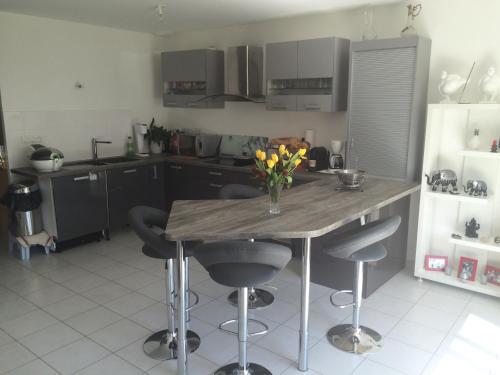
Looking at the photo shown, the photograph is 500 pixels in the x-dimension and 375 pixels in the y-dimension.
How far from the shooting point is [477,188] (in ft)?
11.4

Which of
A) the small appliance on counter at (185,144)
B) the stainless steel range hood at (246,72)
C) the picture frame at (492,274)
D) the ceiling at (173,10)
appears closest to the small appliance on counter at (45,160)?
the ceiling at (173,10)

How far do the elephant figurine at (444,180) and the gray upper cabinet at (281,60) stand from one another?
1625 millimetres

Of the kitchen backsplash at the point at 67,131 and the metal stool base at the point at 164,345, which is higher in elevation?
the kitchen backsplash at the point at 67,131

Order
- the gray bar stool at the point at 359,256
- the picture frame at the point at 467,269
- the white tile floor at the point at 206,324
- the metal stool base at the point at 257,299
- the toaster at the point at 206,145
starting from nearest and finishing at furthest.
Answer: the gray bar stool at the point at 359,256
the white tile floor at the point at 206,324
the metal stool base at the point at 257,299
the picture frame at the point at 467,269
the toaster at the point at 206,145

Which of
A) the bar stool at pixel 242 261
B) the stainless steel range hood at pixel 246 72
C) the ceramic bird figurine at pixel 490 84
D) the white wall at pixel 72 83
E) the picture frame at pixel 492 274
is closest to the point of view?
the bar stool at pixel 242 261

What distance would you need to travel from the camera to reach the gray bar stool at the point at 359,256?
2434 mm

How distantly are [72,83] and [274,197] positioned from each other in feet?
11.6

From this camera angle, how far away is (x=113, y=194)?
4.83 m

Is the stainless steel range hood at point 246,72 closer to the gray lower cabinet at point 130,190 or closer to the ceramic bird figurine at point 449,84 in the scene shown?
the gray lower cabinet at point 130,190

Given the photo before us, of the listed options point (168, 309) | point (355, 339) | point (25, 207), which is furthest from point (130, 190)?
point (355, 339)

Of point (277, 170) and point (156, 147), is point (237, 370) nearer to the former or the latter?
point (277, 170)

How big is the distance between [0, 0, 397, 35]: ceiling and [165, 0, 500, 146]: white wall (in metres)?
0.17

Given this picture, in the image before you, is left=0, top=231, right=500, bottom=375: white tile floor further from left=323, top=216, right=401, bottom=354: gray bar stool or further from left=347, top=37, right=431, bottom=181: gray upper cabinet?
left=347, top=37, right=431, bottom=181: gray upper cabinet

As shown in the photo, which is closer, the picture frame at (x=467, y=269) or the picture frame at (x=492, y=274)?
the picture frame at (x=492, y=274)
